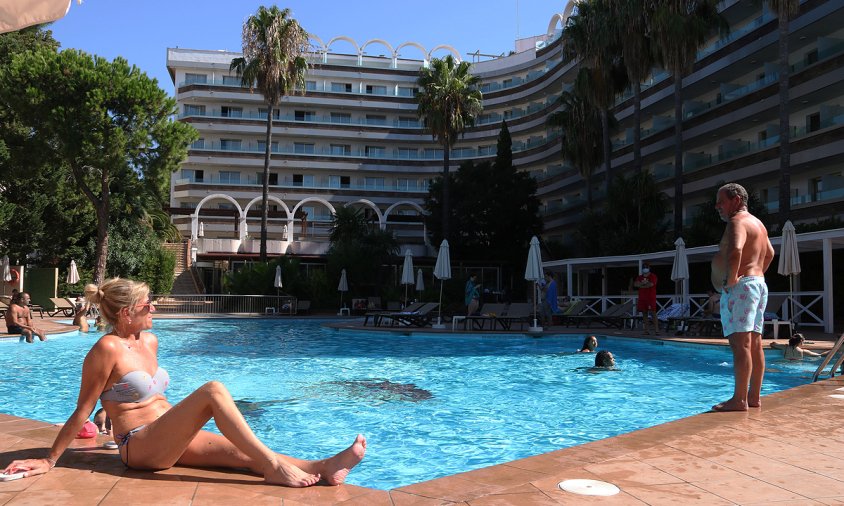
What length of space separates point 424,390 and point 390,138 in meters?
57.1

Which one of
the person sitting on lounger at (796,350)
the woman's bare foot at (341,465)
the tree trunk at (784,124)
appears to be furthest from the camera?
the tree trunk at (784,124)

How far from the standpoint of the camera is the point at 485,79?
65.3m

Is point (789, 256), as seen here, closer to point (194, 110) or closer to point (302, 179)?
point (302, 179)

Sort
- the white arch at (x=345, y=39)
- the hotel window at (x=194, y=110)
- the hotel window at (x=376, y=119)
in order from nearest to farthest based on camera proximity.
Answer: the hotel window at (x=194, y=110) → the hotel window at (x=376, y=119) → the white arch at (x=345, y=39)

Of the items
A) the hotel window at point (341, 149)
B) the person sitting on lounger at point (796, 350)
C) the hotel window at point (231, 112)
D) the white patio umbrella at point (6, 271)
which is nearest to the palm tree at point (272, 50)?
the white patio umbrella at point (6, 271)

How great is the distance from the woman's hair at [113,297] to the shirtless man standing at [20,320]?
13398 mm

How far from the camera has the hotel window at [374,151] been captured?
64.2 m

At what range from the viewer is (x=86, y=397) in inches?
135

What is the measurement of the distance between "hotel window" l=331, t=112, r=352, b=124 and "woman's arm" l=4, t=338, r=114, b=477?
62515mm

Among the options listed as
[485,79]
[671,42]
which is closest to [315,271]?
[671,42]

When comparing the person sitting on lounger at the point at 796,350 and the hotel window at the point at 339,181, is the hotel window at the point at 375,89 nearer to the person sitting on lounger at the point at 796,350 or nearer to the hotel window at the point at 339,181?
the hotel window at the point at 339,181

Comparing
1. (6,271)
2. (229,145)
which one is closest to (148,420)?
(6,271)

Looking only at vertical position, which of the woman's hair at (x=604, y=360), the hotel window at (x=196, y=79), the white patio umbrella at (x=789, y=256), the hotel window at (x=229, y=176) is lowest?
the woman's hair at (x=604, y=360)

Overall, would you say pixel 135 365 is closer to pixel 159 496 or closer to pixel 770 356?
pixel 159 496
